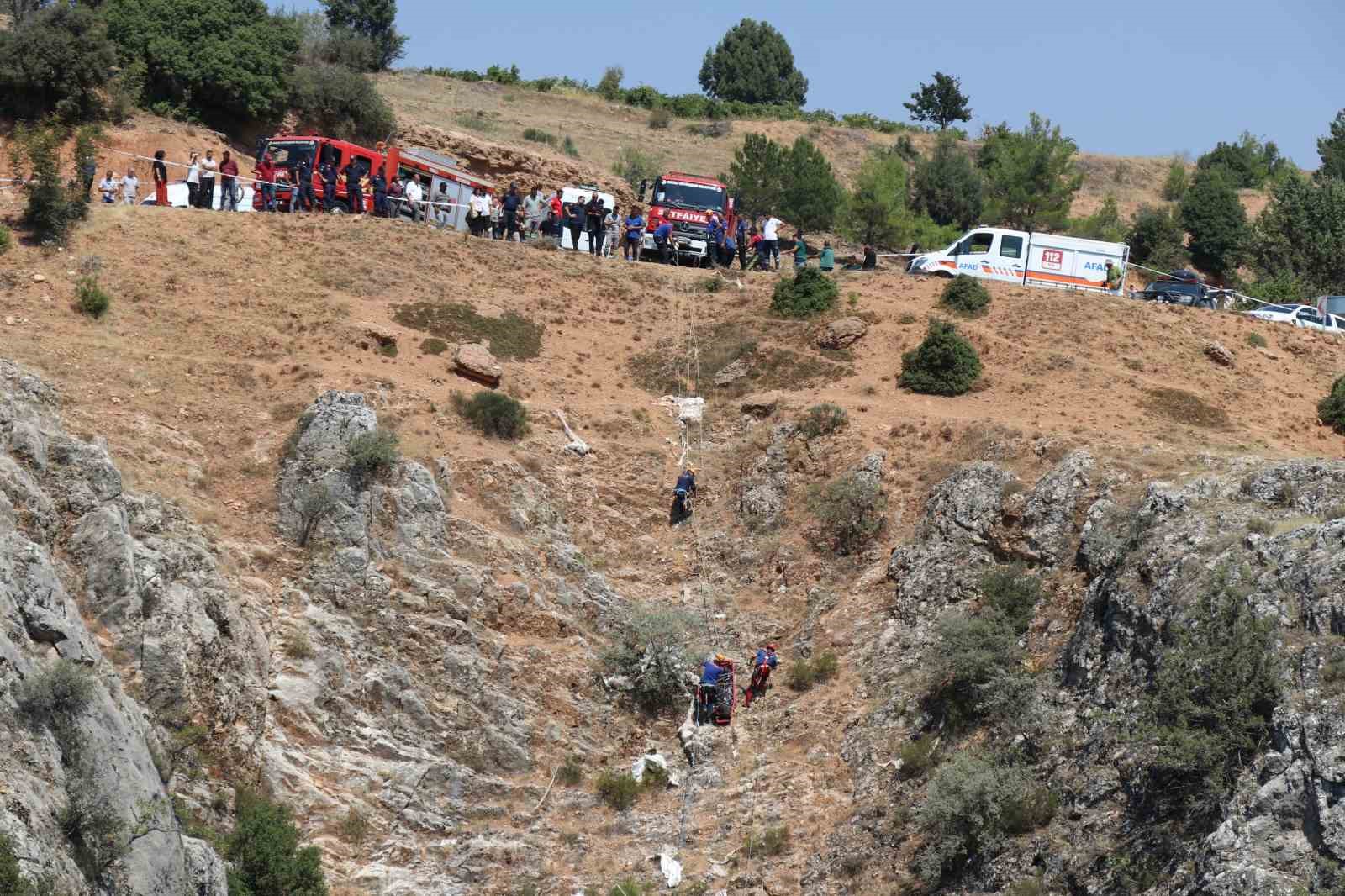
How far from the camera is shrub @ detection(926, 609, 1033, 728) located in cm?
2686

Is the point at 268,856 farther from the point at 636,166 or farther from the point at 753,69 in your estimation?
the point at 753,69

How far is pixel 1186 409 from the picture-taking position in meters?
35.7

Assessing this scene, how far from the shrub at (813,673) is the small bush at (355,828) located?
25.8 feet

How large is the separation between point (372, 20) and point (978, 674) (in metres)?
64.2

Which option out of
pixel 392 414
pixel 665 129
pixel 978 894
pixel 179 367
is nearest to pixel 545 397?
pixel 392 414

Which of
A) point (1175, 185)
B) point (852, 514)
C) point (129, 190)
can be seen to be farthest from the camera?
point (1175, 185)

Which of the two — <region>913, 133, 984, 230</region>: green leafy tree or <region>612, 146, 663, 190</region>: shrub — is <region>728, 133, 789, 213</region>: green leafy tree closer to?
<region>612, 146, 663, 190</region>: shrub

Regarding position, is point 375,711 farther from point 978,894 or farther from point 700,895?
point 978,894

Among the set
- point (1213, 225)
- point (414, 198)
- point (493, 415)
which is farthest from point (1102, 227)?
point (493, 415)

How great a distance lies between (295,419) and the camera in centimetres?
3148

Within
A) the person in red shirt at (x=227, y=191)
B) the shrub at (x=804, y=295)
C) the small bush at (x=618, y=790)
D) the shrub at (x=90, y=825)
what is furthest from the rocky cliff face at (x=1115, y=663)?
the person in red shirt at (x=227, y=191)

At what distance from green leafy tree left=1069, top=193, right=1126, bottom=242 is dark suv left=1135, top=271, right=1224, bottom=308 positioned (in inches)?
557

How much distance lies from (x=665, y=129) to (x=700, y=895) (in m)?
59.5

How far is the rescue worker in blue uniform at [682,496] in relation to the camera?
3338cm
